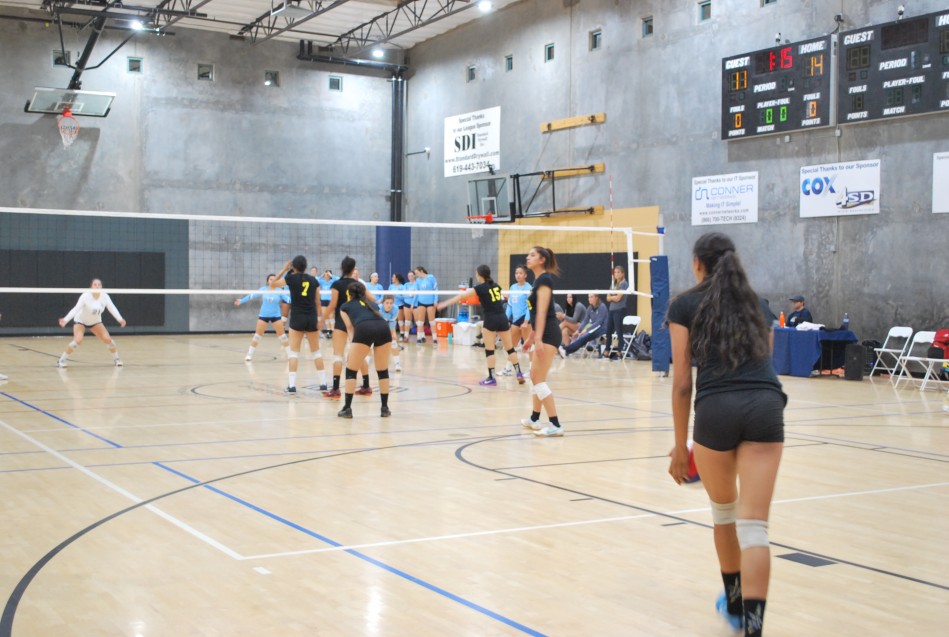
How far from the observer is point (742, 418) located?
3.70 metres

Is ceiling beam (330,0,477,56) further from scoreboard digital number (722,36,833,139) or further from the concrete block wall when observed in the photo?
scoreboard digital number (722,36,833,139)

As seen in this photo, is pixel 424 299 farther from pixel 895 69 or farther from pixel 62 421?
pixel 62 421

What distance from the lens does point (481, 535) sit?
5.75 m

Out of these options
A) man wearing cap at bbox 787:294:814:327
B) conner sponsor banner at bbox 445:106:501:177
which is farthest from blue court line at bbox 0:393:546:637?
conner sponsor banner at bbox 445:106:501:177

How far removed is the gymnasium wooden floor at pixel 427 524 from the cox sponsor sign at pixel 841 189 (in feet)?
19.3

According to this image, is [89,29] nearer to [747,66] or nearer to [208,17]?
[208,17]

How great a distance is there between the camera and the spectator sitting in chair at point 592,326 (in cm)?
1966

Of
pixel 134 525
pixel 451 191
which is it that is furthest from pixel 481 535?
pixel 451 191

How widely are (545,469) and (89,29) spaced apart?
2134 centimetres

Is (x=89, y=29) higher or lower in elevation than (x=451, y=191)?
higher

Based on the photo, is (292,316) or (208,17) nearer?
(292,316)

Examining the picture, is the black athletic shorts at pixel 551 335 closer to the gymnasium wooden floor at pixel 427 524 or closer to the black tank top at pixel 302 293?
the gymnasium wooden floor at pixel 427 524

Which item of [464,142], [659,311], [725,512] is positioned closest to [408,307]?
[464,142]

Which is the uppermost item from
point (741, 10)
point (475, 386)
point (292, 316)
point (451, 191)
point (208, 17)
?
point (208, 17)
